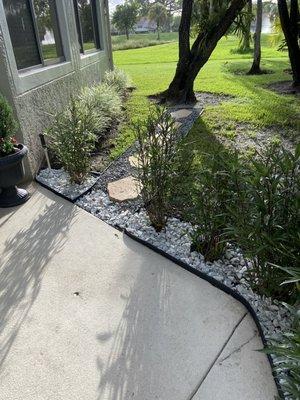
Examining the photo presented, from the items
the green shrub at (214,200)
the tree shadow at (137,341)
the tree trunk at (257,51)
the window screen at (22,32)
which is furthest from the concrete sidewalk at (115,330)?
the tree trunk at (257,51)

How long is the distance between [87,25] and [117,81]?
143 cm

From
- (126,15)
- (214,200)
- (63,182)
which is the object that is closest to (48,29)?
(63,182)

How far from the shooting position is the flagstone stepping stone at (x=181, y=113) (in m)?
6.14

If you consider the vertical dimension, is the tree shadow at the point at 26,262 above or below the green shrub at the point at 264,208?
below

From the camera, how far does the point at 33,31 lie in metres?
4.29

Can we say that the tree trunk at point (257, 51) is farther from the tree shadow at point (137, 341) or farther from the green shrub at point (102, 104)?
the tree shadow at point (137, 341)

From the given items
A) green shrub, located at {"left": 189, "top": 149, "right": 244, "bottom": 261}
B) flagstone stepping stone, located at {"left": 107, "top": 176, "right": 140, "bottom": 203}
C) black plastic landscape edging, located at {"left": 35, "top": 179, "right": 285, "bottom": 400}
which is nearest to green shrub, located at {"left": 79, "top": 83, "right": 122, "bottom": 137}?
flagstone stepping stone, located at {"left": 107, "top": 176, "right": 140, "bottom": 203}

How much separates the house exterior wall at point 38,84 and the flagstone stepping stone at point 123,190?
43.9 inches

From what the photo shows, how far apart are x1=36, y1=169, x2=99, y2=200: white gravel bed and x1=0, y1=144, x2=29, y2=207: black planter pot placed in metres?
0.37

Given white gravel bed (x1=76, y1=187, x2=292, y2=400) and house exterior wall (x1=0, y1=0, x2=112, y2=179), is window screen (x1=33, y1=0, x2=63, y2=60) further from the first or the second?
white gravel bed (x1=76, y1=187, x2=292, y2=400)

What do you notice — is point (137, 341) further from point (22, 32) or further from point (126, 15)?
point (126, 15)

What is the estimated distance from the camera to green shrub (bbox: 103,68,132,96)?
773 centimetres

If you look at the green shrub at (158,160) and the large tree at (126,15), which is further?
the large tree at (126,15)

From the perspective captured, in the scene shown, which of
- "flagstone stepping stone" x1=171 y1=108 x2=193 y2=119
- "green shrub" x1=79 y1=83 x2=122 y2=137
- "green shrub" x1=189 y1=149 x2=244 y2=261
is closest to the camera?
"green shrub" x1=189 y1=149 x2=244 y2=261
